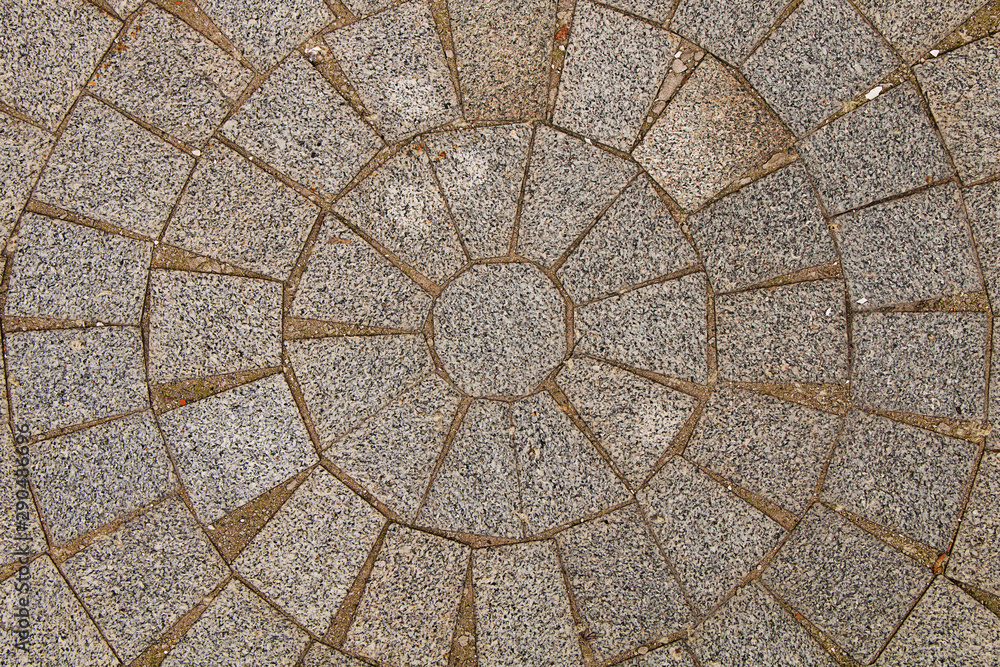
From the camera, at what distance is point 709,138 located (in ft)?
9.09

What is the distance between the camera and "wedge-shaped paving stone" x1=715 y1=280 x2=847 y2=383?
108 inches

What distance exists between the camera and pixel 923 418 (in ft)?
9.00

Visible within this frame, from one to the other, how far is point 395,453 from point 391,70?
5.38ft

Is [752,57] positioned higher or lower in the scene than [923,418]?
higher

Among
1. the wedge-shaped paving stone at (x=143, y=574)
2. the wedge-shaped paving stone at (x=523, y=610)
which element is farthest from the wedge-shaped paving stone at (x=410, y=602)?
the wedge-shaped paving stone at (x=143, y=574)

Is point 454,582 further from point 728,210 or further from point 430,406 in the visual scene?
point 728,210

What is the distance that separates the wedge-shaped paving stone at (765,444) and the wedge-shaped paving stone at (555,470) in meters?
0.40

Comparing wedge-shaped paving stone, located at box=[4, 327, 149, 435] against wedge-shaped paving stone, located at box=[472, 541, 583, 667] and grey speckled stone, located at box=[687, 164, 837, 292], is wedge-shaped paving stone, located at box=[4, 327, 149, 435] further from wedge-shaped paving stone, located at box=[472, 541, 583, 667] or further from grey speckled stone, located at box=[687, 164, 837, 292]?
grey speckled stone, located at box=[687, 164, 837, 292]

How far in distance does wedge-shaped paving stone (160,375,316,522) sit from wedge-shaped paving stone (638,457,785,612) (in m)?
1.52

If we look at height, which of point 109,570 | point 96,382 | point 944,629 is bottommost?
point 944,629

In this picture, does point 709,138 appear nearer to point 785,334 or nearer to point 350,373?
point 785,334

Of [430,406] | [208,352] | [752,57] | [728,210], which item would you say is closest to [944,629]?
[728,210]

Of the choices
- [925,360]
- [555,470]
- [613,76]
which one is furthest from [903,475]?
[613,76]

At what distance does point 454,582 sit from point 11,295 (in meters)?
2.23
